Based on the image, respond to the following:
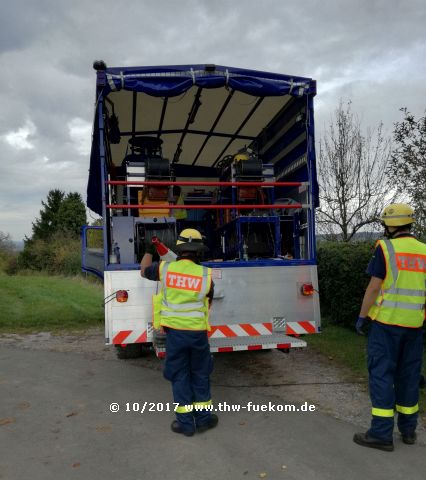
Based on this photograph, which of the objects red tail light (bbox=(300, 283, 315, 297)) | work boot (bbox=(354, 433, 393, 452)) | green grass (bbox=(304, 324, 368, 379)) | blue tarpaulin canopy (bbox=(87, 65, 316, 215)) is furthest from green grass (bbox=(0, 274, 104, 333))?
work boot (bbox=(354, 433, 393, 452))

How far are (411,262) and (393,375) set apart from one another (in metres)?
0.90

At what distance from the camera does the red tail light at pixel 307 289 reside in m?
5.18

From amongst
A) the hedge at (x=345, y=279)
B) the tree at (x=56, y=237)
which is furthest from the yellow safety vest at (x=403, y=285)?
the tree at (x=56, y=237)

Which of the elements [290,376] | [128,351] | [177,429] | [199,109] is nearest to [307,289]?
[290,376]

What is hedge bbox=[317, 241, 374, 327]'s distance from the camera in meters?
7.50

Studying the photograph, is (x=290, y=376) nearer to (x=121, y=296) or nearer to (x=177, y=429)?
(x=177, y=429)

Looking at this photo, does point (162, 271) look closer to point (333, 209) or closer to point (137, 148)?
point (137, 148)

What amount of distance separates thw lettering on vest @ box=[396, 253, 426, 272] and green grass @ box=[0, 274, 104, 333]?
7479 millimetres

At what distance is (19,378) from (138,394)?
Result: 1765 millimetres

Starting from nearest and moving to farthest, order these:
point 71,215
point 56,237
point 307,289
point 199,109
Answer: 1. point 307,289
2. point 199,109
3. point 56,237
4. point 71,215

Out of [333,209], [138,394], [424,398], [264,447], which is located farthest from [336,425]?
[333,209]

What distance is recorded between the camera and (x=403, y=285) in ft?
12.1

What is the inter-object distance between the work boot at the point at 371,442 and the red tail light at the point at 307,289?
1756 mm

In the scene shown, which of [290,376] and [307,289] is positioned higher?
[307,289]
